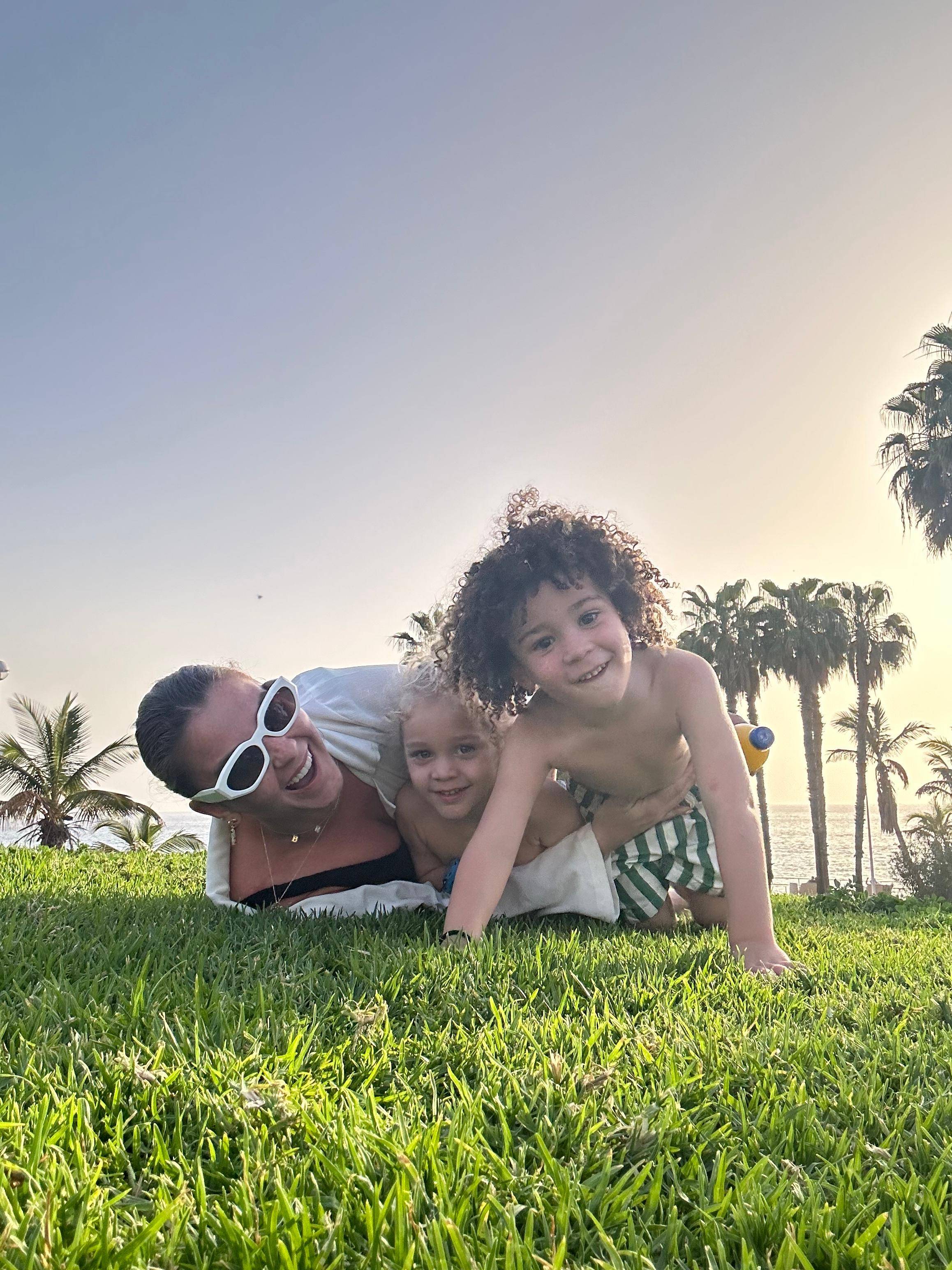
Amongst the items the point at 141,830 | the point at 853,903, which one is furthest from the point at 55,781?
the point at 853,903

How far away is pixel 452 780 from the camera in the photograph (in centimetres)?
384

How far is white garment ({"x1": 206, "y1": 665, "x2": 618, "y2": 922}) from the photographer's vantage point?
400 cm

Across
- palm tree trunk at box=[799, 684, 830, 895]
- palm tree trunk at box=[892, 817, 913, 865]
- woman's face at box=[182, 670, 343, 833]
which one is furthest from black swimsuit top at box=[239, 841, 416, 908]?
palm tree trunk at box=[799, 684, 830, 895]

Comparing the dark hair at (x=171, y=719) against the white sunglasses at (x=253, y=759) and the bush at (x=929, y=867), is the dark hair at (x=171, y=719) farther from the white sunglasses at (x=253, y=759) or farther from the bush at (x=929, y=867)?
the bush at (x=929, y=867)

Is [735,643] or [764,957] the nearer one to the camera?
[764,957]

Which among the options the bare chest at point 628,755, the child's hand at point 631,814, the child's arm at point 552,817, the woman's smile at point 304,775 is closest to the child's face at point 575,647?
the bare chest at point 628,755

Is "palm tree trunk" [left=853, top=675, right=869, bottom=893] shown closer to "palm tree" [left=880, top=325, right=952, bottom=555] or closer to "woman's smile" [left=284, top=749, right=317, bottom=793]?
"palm tree" [left=880, top=325, right=952, bottom=555]

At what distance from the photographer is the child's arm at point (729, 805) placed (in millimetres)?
3264

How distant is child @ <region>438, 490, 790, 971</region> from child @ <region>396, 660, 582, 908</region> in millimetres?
138

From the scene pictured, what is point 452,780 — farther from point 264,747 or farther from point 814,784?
point 814,784

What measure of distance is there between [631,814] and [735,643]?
3157cm

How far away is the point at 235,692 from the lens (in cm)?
385

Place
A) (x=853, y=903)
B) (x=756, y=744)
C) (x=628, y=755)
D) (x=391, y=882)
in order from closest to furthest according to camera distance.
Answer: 1. (x=628, y=755)
2. (x=391, y=882)
3. (x=756, y=744)
4. (x=853, y=903)

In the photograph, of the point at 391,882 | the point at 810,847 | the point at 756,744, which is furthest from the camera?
the point at 810,847
